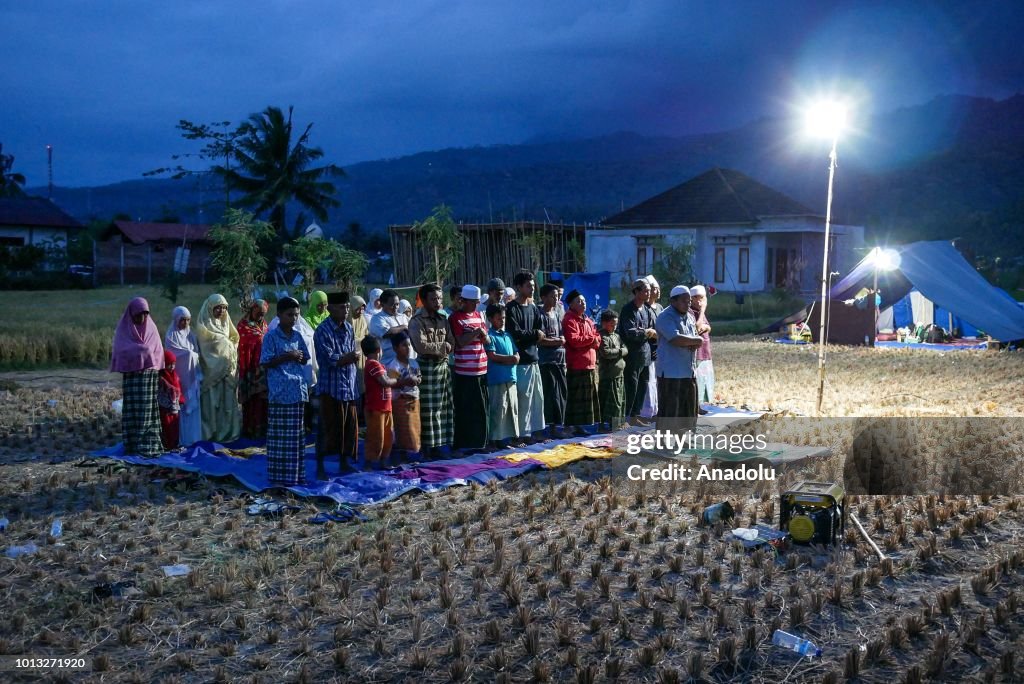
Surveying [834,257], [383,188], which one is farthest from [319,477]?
[383,188]

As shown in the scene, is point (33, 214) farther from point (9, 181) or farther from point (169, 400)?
point (169, 400)

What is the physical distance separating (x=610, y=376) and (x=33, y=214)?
39088 mm

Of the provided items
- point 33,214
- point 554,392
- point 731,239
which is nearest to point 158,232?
point 33,214

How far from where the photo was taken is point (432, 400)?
771cm

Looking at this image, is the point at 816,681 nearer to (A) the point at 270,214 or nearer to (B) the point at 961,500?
(B) the point at 961,500

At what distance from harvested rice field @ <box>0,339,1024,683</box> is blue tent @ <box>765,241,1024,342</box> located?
1067 cm

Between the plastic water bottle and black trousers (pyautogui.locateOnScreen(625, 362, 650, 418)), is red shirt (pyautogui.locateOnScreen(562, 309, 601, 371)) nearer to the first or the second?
black trousers (pyautogui.locateOnScreen(625, 362, 650, 418))

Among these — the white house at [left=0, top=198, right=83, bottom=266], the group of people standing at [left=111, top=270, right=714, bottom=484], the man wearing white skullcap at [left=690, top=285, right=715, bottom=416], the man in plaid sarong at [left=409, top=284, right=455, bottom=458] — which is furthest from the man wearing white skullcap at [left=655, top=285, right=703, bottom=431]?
the white house at [left=0, top=198, right=83, bottom=266]

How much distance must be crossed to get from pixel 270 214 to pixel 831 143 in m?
31.0

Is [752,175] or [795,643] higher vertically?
[752,175]

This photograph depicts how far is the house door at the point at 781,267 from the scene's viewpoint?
97.0ft

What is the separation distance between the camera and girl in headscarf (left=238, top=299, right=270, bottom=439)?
8328 mm

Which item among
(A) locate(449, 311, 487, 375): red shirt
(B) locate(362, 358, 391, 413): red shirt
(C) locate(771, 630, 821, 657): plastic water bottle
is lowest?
(C) locate(771, 630, 821, 657): plastic water bottle

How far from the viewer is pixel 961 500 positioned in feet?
20.8
